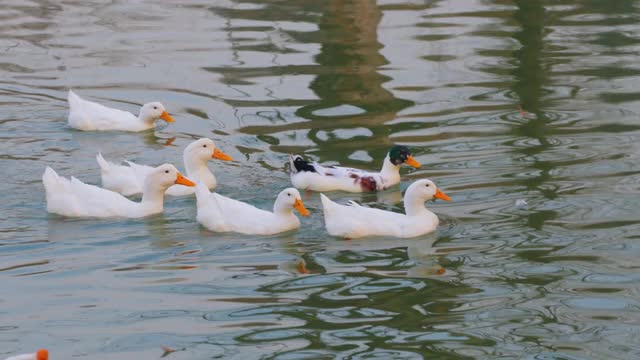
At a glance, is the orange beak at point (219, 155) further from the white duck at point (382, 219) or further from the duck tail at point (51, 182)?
the white duck at point (382, 219)

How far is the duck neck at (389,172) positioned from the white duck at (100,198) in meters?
2.01

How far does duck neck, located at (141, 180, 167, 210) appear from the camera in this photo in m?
12.8

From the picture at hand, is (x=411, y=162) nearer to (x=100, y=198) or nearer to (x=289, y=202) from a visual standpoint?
(x=289, y=202)

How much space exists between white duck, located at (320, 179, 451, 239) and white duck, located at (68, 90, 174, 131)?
14.2ft

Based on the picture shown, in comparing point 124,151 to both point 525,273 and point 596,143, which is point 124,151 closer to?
point 596,143

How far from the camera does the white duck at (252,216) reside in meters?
12.2

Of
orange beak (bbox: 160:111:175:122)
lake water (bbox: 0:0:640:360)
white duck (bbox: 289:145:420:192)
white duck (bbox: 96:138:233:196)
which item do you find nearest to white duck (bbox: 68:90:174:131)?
orange beak (bbox: 160:111:175:122)

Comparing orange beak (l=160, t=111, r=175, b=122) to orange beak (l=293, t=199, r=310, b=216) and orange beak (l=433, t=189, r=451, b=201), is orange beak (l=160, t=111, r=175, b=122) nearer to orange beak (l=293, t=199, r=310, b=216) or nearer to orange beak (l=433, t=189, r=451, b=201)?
orange beak (l=293, t=199, r=310, b=216)

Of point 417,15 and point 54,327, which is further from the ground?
point 417,15

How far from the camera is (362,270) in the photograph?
1091 centimetres

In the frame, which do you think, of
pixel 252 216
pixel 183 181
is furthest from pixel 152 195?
pixel 252 216

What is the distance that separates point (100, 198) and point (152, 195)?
1.51ft

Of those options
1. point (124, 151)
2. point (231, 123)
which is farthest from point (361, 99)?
point (124, 151)

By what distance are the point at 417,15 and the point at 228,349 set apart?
44.2ft
